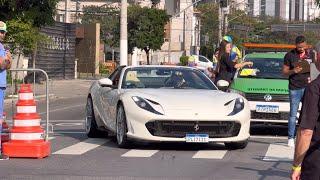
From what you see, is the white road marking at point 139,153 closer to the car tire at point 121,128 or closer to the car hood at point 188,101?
the car tire at point 121,128

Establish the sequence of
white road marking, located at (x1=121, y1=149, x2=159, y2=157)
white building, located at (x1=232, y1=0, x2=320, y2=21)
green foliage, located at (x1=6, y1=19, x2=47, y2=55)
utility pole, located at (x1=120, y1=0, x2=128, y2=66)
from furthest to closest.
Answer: white building, located at (x1=232, y1=0, x2=320, y2=21) → utility pole, located at (x1=120, y1=0, x2=128, y2=66) → green foliage, located at (x1=6, y1=19, x2=47, y2=55) → white road marking, located at (x1=121, y1=149, x2=159, y2=157)

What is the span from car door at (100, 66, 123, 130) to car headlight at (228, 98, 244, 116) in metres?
1.89

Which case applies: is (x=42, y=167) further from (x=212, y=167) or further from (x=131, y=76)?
(x=131, y=76)

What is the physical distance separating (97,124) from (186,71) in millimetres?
1899

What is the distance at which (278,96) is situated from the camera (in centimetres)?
1431

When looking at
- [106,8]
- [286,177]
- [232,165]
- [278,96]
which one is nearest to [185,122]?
[232,165]

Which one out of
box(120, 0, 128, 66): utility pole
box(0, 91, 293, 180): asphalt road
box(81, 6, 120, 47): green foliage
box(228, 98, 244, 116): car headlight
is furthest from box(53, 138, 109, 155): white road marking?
box(81, 6, 120, 47): green foliage

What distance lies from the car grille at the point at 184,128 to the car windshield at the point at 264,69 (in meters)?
4.08

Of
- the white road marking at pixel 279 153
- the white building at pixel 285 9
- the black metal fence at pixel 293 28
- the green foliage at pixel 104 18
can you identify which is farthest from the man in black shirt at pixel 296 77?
the white building at pixel 285 9

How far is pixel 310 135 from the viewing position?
507 cm

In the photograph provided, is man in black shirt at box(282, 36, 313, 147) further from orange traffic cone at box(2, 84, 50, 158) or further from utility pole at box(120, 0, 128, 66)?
utility pole at box(120, 0, 128, 66)

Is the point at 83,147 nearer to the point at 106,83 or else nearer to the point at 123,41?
the point at 106,83

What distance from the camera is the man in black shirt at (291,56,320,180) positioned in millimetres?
5004

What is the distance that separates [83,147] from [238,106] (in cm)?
254
